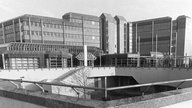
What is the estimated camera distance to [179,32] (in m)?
58.0

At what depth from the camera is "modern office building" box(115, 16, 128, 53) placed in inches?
2505

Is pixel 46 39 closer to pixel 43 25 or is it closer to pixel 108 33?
pixel 43 25

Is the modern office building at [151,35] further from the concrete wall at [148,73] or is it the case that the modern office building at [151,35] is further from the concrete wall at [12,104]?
the concrete wall at [12,104]

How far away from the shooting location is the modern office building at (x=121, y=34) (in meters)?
63.6

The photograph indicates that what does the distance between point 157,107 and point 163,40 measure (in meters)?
63.7

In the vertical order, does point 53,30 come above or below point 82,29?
below

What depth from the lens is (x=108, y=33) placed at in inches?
2363

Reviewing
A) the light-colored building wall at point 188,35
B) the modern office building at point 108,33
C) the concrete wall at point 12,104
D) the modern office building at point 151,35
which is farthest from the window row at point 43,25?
the light-colored building wall at point 188,35

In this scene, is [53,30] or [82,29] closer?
[53,30]

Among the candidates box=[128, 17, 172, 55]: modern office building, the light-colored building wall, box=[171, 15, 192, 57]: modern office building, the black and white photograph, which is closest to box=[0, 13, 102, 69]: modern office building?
the black and white photograph

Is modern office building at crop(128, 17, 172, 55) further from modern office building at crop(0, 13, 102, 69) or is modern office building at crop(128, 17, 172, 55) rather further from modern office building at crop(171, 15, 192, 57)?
modern office building at crop(0, 13, 102, 69)

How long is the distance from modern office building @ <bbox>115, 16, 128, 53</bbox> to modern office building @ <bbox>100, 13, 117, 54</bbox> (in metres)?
2.45

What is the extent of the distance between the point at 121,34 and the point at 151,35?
42.9ft

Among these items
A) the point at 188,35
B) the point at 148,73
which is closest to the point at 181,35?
the point at 188,35
